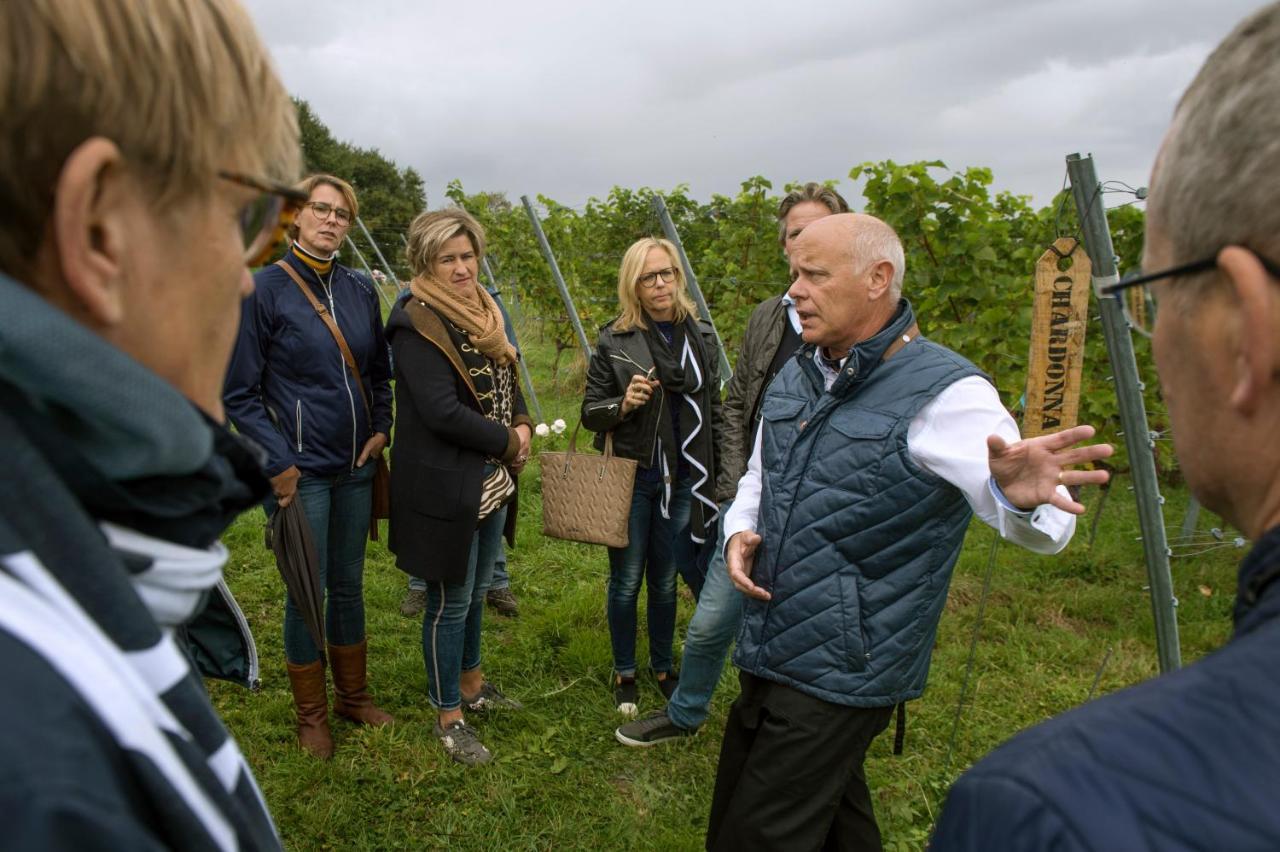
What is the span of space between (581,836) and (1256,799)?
109 inches

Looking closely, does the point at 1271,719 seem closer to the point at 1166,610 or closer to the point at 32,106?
the point at 32,106

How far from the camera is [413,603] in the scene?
4637 mm

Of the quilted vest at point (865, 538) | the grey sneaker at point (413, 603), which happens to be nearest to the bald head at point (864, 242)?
the quilted vest at point (865, 538)

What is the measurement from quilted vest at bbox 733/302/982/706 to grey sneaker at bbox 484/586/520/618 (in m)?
2.69

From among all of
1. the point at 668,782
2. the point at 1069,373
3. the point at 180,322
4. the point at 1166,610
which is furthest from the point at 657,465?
the point at 180,322

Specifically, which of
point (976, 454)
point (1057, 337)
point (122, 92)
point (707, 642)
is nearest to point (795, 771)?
point (976, 454)

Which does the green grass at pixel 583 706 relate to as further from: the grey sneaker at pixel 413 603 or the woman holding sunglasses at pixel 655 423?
the woman holding sunglasses at pixel 655 423

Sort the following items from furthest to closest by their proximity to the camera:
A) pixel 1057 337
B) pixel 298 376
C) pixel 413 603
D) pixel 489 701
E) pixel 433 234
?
pixel 413 603 → pixel 489 701 → pixel 433 234 → pixel 298 376 → pixel 1057 337

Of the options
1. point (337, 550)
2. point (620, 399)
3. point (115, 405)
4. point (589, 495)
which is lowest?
point (337, 550)

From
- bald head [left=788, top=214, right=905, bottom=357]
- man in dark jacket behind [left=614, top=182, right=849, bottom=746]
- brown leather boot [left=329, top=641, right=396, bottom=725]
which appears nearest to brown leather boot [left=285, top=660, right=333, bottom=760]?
brown leather boot [left=329, top=641, right=396, bottom=725]

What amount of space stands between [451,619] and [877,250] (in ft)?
7.04

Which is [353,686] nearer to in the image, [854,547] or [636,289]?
[636,289]

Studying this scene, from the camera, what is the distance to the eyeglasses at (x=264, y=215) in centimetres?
79

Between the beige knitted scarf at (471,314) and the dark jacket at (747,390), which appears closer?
the beige knitted scarf at (471,314)
